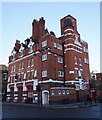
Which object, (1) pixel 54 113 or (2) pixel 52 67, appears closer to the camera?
(1) pixel 54 113

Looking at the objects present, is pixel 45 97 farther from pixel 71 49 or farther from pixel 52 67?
pixel 71 49

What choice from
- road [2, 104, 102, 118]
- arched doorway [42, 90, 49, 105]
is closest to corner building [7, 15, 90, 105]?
arched doorway [42, 90, 49, 105]

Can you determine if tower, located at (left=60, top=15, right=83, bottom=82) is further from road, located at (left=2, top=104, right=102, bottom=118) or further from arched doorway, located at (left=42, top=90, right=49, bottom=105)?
road, located at (left=2, top=104, right=102, bottom=118)

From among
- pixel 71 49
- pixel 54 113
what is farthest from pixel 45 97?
pixel 54 113

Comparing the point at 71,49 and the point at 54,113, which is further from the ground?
the point at 71,49

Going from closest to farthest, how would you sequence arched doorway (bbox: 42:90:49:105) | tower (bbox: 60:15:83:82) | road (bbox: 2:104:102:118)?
road (bbox: 2:104:102:118), arched doorway (bbox: 42:90:49:105), tower (bbox: 60:15:83:82)

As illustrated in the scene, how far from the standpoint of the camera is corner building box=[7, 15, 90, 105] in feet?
113

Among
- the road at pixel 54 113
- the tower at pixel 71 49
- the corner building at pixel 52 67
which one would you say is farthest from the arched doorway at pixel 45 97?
the road at pixel 54 113

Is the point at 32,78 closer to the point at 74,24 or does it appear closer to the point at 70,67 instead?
the point at 70,67

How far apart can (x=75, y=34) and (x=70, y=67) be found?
8653mm

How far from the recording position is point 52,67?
3559 centimetres

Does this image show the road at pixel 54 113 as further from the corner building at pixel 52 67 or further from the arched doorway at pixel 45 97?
the arched doorway at pixel 45 97

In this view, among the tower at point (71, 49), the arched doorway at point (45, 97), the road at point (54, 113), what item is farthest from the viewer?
the tower at point (71, 49)

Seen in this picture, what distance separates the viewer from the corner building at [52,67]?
34562 millimetres
